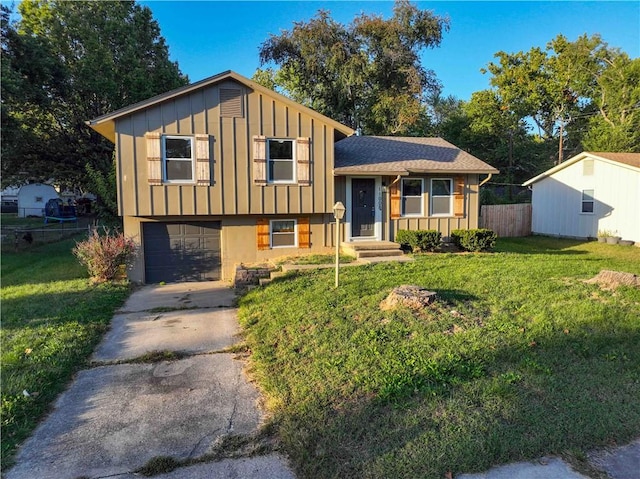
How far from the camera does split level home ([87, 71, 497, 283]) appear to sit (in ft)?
33.6

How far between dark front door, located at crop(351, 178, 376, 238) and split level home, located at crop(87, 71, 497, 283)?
0.03 m

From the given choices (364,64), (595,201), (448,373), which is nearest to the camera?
(448,373)

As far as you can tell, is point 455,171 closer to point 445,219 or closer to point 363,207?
point 445,219

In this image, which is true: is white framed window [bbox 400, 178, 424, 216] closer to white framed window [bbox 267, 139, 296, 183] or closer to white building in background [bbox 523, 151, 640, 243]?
white framed window [bbox 267, 139, 296, 183]

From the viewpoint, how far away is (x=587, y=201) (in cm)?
1708

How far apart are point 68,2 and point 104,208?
12554 millimetres

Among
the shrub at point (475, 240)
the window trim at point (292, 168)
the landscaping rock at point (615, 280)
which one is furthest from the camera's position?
the shrub at point (475, 240)

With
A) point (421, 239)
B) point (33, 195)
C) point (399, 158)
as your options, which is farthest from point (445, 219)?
point (33, 195)

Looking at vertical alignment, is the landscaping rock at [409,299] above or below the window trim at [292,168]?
below

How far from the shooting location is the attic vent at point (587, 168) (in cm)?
1691

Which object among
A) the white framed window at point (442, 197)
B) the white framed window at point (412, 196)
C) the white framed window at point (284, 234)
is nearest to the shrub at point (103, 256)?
the white framed window at point (284, 234)

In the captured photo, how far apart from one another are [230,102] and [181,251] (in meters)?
4.18

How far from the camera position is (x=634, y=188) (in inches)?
604

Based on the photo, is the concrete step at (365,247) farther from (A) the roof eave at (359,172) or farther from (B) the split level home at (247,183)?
(A) the roof eave at (359,172)
